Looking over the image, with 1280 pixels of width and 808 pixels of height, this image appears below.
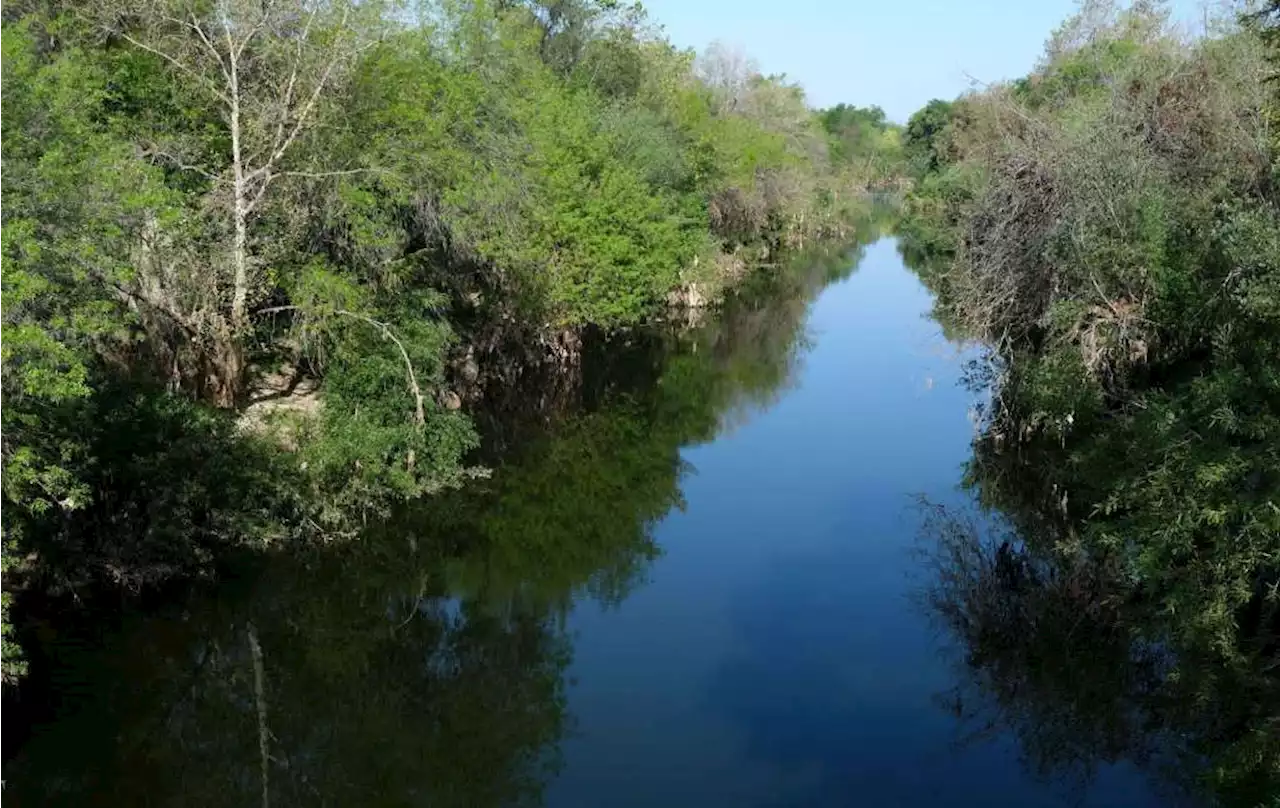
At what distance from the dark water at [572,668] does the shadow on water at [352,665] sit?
5cm

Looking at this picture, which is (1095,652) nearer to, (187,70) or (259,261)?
(259,261)

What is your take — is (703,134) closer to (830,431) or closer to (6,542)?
(830,431)

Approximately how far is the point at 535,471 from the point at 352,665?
948 cm

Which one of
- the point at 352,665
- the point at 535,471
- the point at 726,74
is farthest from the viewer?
the point at 726,74

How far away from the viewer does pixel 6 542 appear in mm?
13062

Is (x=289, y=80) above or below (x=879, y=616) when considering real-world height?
above

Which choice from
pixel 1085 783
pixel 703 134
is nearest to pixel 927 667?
pixel 1085 783

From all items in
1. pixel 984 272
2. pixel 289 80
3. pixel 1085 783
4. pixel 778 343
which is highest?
pixel 778 343

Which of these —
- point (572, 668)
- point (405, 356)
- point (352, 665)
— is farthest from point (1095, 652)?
point (405, 356)

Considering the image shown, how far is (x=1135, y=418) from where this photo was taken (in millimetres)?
16766

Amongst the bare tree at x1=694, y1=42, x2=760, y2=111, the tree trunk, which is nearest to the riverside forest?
the tree trunk

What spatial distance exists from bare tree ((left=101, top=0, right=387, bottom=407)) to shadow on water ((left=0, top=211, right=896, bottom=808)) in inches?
195

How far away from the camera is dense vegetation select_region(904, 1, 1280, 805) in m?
12.9

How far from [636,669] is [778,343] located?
91.0 ft
